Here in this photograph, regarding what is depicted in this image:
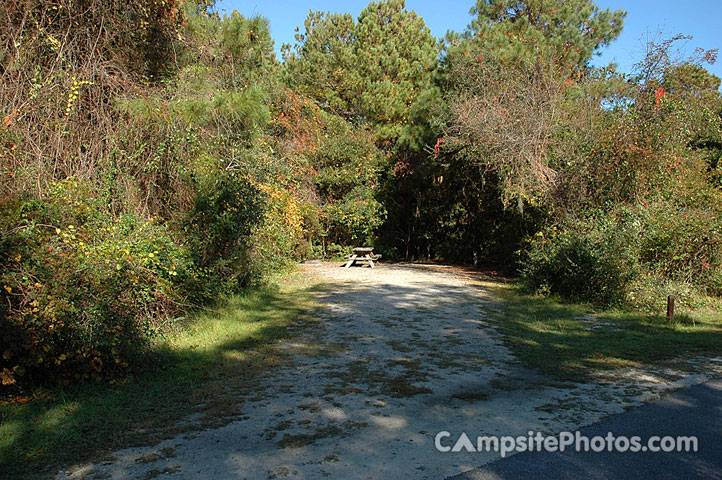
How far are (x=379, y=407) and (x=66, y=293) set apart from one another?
2853mm

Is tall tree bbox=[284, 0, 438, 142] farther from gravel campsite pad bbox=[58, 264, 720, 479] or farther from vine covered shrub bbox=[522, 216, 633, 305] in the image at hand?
gravel campsite pad bbox=[58, 264, 720, 479]

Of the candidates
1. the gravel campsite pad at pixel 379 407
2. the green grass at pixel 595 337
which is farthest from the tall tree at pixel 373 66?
the gravel campsite pad at pixel 379 407

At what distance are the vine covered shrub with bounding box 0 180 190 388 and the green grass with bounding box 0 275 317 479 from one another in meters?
0.25

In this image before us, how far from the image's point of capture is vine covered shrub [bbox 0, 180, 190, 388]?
14.6ft

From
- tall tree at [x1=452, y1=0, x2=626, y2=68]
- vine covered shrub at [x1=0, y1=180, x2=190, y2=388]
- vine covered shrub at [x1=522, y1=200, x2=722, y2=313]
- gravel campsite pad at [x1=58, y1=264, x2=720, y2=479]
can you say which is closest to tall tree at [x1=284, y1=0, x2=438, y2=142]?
tall tree at [x1=452, y1=0, x2=626, y2=68]

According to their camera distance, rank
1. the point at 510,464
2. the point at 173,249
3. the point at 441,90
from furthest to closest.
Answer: the point at 441,90, the point at 173,249, the point at 510,464

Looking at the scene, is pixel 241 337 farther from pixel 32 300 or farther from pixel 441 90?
pixel 441 90

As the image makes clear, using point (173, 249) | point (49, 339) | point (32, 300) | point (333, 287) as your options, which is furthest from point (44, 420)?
point (333, 287)

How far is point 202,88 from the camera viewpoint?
26.0 feet

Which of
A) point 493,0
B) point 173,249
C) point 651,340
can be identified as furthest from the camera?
point 493,0

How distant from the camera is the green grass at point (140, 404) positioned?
357 cm

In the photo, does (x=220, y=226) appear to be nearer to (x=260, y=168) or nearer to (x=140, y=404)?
(x=260, y=168)

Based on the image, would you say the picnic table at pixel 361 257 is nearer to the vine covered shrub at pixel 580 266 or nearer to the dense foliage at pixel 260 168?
the dense foliage at pixel 260 168

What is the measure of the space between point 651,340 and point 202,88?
283 inches
